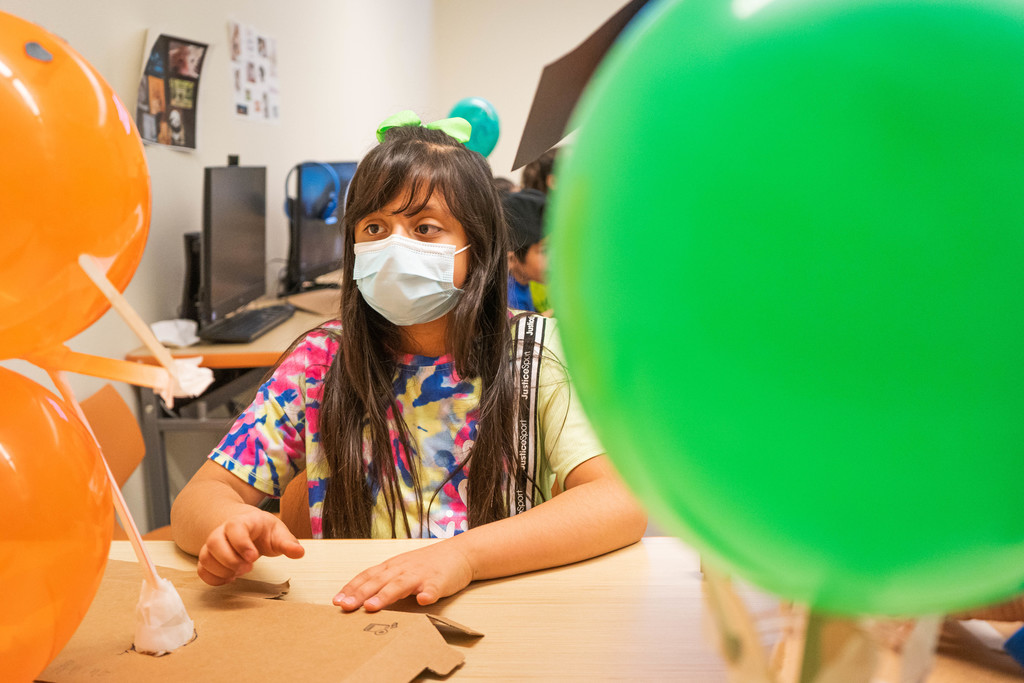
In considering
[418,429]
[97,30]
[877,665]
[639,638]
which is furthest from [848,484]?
[97,30]

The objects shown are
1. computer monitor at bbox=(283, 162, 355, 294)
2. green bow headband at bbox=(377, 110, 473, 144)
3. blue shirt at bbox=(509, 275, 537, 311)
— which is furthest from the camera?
computer monitor at bbox=(283, 162, 355, 294)

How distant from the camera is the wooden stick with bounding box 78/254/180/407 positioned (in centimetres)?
45

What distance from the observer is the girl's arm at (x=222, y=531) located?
76cm

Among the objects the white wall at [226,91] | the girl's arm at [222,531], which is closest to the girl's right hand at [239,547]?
the girl's arm at [222,531]

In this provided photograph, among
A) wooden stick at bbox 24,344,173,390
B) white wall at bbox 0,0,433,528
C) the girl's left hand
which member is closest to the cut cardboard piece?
the girl's left hand

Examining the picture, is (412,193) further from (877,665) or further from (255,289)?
(255,289)

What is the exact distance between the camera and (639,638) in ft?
2.24

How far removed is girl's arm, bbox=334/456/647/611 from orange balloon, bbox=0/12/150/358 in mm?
368

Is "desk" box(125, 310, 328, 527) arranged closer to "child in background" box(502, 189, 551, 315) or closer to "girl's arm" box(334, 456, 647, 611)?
"child in background" box(502, 189, 551, 315)

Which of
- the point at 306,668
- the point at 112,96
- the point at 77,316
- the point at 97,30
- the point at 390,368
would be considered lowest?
the point at 306,668

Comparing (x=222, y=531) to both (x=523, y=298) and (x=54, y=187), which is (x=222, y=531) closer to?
(x=54, y=187)

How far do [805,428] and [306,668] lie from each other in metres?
0.49

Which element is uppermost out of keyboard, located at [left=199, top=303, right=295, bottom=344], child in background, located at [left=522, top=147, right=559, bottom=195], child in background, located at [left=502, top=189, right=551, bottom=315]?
Answer: child in background, located at [left=522, top=147, right=559, bottom=195]

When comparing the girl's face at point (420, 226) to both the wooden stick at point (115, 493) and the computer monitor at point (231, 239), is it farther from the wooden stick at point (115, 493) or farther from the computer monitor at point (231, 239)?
the computer monitor at point (231, 239)
